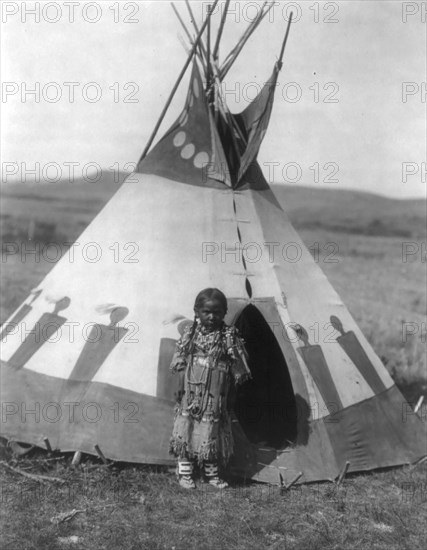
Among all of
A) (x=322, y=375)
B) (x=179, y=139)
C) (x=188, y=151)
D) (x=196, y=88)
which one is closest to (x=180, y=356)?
(x=322, y=375)

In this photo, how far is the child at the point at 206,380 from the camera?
450 centimetres

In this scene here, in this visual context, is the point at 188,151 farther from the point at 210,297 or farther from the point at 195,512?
the point at 195,512

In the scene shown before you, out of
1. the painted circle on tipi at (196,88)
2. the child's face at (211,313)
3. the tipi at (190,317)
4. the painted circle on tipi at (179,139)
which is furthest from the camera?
the painted circle on tipi at (179,139)

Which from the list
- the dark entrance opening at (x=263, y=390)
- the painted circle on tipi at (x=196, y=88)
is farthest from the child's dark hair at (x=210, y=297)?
the painted circle on tipi at (x=196, y=88)

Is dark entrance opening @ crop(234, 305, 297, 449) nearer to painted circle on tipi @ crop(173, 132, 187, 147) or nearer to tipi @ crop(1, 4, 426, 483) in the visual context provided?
tipi @ crop(1, 4, 426, 483)

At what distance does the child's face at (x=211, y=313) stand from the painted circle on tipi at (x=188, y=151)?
1885mm

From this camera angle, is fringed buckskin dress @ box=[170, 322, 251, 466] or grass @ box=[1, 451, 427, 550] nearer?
grass @ box=[1, 451, 427, 550]

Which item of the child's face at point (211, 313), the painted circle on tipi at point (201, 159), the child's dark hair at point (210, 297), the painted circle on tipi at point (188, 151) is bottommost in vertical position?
the child's face at point (211, 313)

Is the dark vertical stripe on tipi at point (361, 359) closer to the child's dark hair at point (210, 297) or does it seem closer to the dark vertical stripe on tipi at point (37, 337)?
the child's dark hair at point (210, 297)

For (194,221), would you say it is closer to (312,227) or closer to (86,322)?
(86,322)

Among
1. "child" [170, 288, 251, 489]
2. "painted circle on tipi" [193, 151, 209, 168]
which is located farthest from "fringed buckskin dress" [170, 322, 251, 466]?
"painted circle on tipi" [193, 151, 209, 168]

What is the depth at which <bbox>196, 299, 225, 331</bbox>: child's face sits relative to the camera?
448 centimetres

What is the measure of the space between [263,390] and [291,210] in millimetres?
50794

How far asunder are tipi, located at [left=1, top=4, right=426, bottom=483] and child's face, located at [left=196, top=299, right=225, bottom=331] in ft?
1.37
